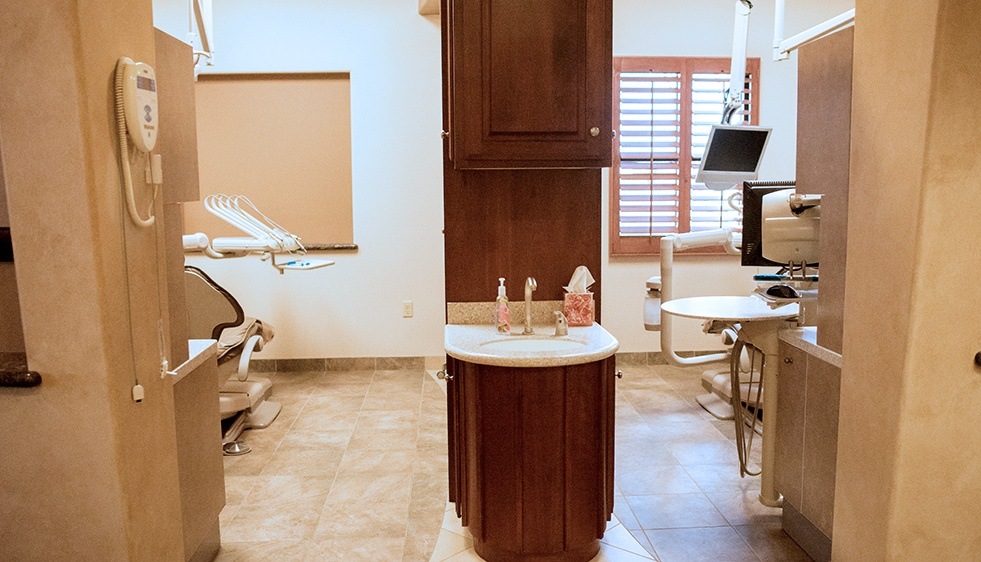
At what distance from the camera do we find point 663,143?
5242 millimetres

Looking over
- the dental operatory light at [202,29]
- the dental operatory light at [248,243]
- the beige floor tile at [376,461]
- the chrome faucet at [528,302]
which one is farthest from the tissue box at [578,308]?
the dental operatory light at [202,29]

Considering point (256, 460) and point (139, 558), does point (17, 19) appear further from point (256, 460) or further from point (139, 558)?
point (256, 460)

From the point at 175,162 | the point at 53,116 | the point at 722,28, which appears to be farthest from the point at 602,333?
the point at 722,28

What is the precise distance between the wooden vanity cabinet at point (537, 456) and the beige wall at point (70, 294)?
1.01m

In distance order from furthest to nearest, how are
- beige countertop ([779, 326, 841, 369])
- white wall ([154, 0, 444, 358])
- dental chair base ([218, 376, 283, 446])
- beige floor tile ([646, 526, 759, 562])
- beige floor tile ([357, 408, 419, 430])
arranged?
white wall ([154, 0, 444, 358]), beige floor tile ([357, 408, 419, 430]), dental chair base ([218, 376, 283, 446]), beige floor tile ([646, 526, 759, 562]), beige countertop ([779, 326, 841, 369])

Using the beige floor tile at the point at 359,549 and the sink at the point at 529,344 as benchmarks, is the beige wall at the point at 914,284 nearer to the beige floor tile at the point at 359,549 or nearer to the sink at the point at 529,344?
the sink at the point at 529,344

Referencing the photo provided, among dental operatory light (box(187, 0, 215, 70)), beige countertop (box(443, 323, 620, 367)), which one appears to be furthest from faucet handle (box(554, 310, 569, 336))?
dental operatory light (box(187, 0, 215, 70))

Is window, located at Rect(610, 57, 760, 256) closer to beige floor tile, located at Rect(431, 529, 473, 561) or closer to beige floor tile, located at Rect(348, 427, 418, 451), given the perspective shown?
beige floor tile, located at Rect(348, 427, 418, 451)

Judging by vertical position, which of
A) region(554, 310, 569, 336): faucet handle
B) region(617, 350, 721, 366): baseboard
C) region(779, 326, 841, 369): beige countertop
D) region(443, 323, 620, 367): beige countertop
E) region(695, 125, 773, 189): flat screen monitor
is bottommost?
region(617, 350, 721, 366): baseboard

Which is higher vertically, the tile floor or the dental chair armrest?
the dental chair armrest

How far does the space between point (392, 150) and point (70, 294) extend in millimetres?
3561

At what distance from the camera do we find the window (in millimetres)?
5188

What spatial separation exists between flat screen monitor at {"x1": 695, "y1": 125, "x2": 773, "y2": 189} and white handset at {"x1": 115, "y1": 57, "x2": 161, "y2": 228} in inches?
107

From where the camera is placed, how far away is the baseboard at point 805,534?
8.57 feet
